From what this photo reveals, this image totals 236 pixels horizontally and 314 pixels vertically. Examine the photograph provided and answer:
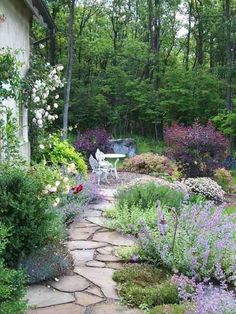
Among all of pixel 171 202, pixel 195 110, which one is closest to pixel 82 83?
pixel 195 110

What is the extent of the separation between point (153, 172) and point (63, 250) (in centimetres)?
672

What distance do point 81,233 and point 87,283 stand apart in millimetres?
1618

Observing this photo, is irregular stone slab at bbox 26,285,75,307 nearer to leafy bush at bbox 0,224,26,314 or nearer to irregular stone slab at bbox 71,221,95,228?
leafy bush at bbox 0,224,26,314

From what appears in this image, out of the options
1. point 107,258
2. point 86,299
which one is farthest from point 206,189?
point 86,299

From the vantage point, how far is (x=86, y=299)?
3.42 m

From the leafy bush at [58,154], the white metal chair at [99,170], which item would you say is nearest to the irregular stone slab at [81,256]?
the leafy bush at [58,154]

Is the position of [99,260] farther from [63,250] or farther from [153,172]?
[153,172]

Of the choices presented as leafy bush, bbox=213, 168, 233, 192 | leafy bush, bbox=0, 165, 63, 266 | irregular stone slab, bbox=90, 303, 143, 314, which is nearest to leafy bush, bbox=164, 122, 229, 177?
leafy bush, bbox=213, 168, 233, 192

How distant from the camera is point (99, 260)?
4363 mm

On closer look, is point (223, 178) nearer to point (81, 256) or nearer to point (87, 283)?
point (81, 256)

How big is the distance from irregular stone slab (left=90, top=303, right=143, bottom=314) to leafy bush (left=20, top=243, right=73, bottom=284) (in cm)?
71

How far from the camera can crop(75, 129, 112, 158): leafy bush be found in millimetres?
13656

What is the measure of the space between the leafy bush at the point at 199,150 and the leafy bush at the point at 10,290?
8.04 metres

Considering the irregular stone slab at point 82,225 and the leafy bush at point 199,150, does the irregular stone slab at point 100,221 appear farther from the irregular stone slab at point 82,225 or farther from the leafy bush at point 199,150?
the leafy bush at point 199,150
